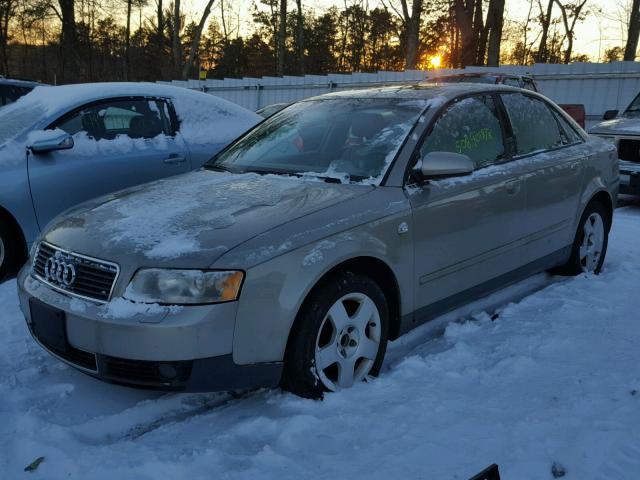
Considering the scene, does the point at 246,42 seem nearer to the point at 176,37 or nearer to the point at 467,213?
the point at 176,37

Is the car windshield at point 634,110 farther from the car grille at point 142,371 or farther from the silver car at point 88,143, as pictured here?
the car grille at point 142,371

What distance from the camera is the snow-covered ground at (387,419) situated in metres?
2.30

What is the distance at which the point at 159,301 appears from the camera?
244 centimetres

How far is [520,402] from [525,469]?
52cm

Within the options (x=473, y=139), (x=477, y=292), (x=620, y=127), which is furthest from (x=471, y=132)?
(x=620, y=127)

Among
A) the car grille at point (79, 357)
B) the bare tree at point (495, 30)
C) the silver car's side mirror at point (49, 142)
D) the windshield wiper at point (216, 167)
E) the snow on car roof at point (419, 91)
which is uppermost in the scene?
the bare tree at point (495, 30)

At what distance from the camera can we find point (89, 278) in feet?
8.50

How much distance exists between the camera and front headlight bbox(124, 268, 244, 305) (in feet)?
7.95

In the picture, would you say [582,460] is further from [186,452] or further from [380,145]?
[380,145]

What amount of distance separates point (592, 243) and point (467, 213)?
1.92m

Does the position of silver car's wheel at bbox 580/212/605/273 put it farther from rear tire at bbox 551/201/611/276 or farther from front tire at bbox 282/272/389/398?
front tire at bbox 282/272/389/398

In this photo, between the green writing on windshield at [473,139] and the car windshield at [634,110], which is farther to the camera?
the car windshield at [634,110]

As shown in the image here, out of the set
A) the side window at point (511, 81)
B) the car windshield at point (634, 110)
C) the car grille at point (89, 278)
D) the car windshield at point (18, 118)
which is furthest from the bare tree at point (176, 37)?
the car grille at point (89, 278)

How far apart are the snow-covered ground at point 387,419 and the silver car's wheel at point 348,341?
0.31 ft
